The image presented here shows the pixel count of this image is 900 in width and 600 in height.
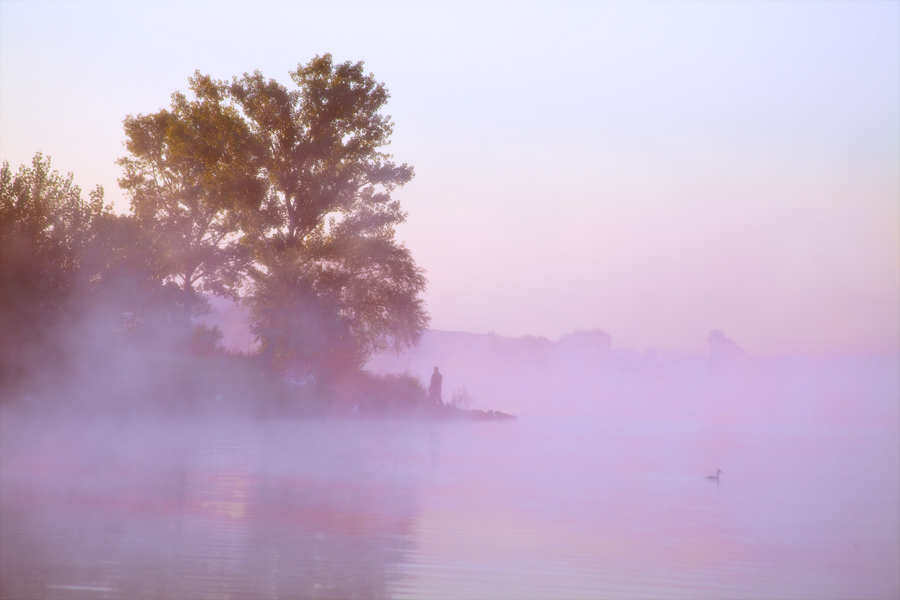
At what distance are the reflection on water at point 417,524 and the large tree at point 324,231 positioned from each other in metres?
15.2

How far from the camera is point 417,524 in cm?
730

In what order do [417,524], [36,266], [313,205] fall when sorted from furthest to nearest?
[313,205] → [36,266] → [417,524]

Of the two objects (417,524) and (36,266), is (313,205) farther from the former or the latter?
(417,524)

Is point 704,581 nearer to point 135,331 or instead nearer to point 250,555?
point 250,555

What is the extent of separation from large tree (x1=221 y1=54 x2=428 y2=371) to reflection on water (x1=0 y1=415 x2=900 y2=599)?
49.9 feet

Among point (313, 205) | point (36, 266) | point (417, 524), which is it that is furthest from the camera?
point (313, 205)

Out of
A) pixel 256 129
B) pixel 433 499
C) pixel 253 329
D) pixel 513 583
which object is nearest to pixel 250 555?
pixel 513 583

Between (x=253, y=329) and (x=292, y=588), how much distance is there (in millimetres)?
25899

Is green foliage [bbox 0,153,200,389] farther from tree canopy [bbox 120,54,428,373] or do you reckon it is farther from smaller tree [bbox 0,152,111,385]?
tree canopy [bbox 120,54,428,373]

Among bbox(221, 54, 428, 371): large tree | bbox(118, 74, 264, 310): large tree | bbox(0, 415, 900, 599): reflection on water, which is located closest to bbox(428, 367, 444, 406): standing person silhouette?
bbox(221, 54, 428, 371): large tree

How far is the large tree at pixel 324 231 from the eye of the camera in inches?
1166

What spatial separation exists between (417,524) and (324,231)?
2479 centimetres

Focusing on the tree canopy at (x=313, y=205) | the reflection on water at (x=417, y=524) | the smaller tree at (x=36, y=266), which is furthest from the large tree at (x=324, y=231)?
the reflection on water at (x=417, y=524)

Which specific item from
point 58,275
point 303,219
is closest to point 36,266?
point 58,275
